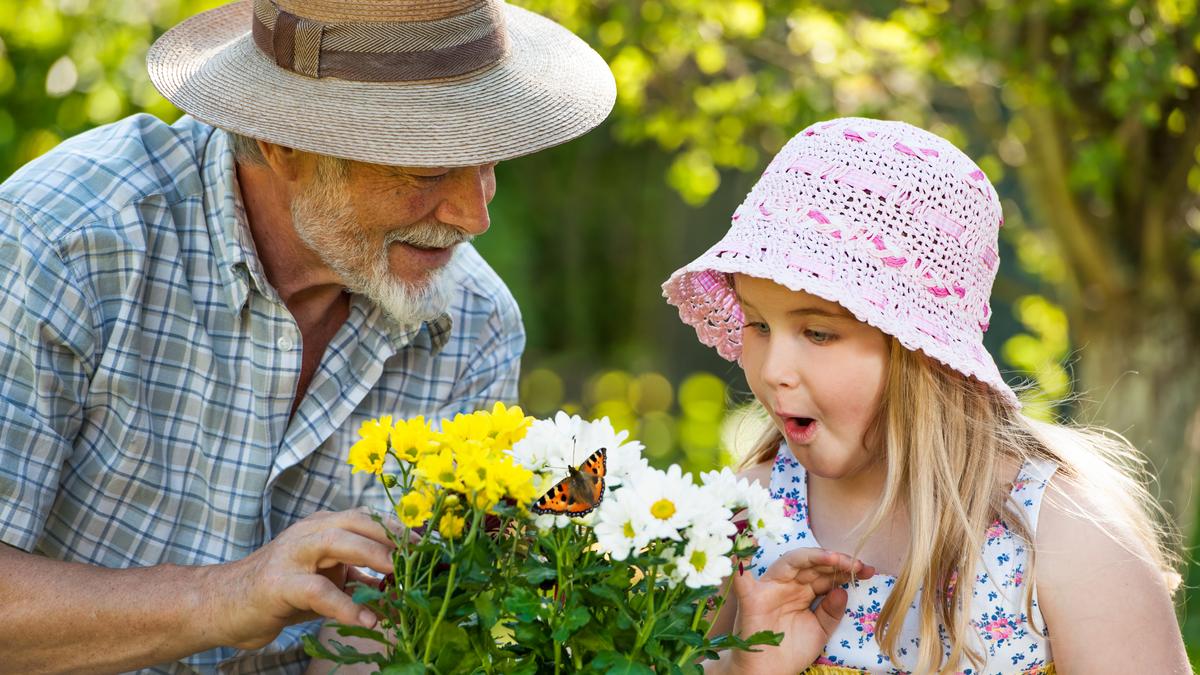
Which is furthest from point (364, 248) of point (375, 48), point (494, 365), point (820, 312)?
point (820, 312)

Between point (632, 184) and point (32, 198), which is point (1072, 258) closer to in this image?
point (32, 198)

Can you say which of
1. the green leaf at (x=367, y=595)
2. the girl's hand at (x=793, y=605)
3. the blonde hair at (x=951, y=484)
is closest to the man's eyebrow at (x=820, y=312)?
the blonde hair at (x=951, y=484)

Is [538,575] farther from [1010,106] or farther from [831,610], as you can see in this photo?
[1010,106]

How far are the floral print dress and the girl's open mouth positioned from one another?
287 millimetres

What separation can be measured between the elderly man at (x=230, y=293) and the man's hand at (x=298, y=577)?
0.02 m

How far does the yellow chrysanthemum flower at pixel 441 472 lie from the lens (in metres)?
1.64

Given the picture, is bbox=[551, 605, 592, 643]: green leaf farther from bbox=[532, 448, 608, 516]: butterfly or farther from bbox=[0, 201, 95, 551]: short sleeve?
bbox=[0, 201, 95, 551]: short sleeve

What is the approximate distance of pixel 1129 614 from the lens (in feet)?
6.86

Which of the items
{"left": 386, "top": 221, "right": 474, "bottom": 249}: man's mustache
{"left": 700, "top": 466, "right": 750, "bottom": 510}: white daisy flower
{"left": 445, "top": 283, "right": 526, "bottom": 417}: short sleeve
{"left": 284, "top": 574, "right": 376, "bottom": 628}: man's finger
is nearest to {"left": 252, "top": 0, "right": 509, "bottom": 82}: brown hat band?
{"left": 386, "top": 221, "right": 474, "bottom": 249}: man's mustache

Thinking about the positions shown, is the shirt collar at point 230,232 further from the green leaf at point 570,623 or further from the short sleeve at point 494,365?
the green leaf at point 570,623

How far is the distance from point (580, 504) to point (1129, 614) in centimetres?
97

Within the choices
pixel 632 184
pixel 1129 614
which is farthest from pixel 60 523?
pixel 632 184

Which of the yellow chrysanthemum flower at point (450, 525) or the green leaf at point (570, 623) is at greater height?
the yellow chrysanthemum flower at point (450, 525)

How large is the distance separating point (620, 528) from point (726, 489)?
0.50 ft
